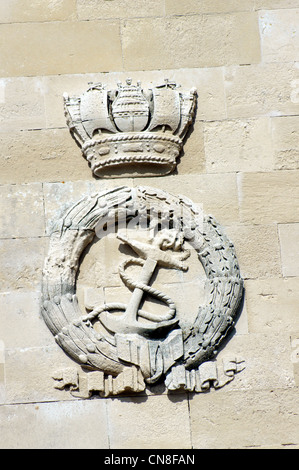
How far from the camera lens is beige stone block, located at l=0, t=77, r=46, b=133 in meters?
7.71

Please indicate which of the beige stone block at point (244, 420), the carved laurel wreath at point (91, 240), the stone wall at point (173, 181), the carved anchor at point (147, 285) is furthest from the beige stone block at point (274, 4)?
the beige stone block at point (244, 420)

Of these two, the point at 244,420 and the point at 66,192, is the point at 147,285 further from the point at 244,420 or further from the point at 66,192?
the point at 244,420

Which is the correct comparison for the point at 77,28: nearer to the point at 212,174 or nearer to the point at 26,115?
the point at 26,115

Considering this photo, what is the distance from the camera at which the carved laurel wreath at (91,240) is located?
728 cm

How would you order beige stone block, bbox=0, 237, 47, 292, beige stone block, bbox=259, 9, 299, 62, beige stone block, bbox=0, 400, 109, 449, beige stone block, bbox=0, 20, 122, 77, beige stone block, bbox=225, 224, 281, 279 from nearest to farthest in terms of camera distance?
beige stone block, bbox=0, 400, 109, 449 → beige stone block, bbox=0, 237, 47, 292 → beige stone block, bbox=225, 224, 281, 279 → beige stone block, bbox=0, 20, 122, 77 → beige stone block, bbox=259, 9, 299, 62

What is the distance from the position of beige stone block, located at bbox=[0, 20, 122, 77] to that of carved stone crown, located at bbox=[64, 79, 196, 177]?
270mm

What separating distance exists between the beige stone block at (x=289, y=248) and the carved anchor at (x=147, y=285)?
75 centimetres

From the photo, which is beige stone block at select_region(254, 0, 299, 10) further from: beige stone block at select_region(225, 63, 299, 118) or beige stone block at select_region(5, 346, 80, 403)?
beige stone block at select_region(5, 346, 80, 403)

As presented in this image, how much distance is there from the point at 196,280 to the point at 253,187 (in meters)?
0.88

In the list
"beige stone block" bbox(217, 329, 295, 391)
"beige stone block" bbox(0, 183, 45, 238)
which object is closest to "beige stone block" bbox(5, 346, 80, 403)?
"beige stone block" bbox(0, 183, 45, 238)

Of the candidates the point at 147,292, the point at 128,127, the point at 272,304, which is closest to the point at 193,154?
the point at 128,127

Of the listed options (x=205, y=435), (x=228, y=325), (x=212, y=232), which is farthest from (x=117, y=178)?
(x=205, y=435)

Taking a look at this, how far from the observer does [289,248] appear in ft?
24.9

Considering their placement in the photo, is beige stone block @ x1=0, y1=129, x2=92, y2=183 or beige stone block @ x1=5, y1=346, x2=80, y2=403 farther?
beige stone block @ x1=0, y1=129, x2=92, y2=183
